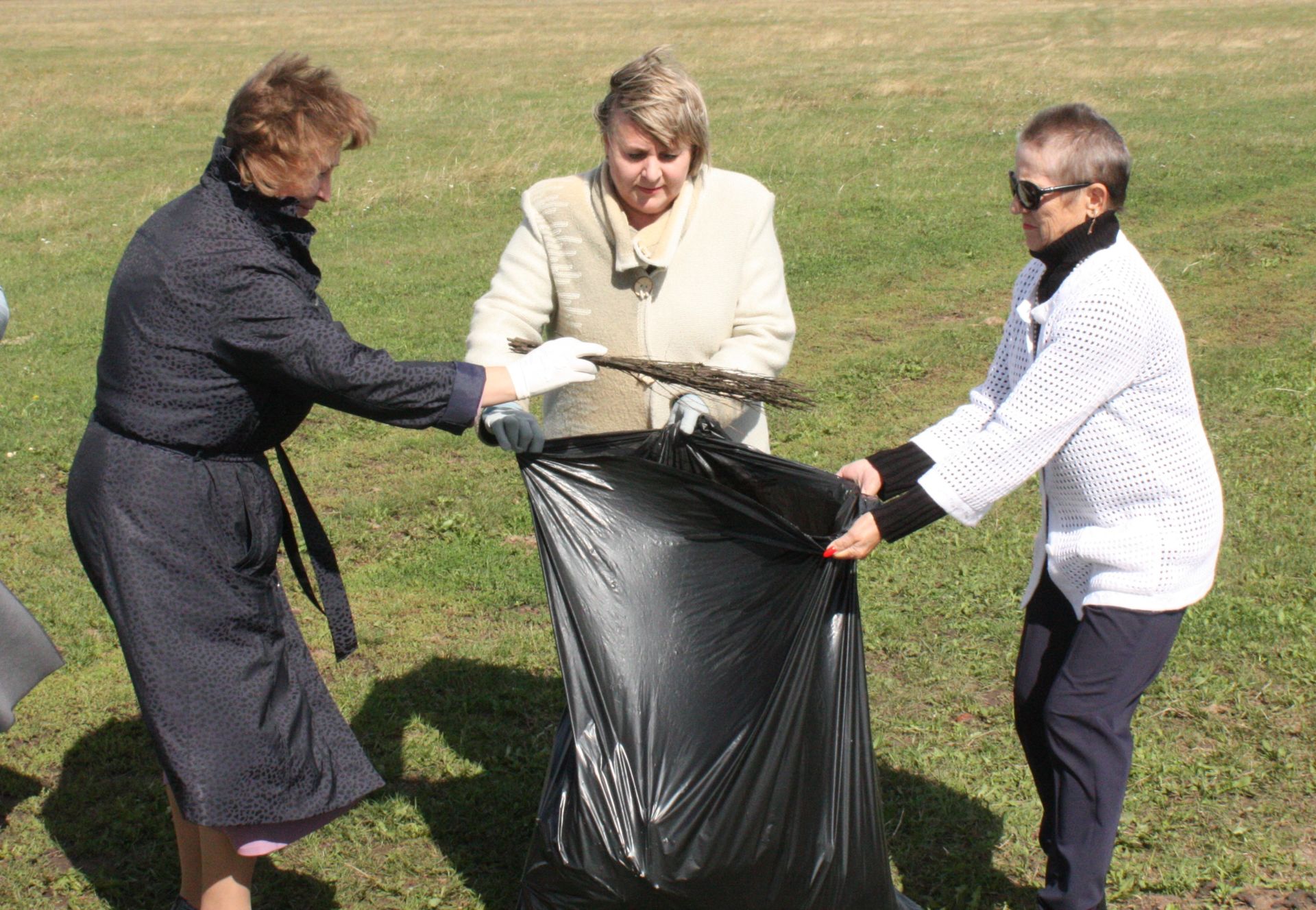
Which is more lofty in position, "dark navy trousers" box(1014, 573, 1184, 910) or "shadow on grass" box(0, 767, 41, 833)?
"dark navy trousers" box(1014, 573, 1184, 910)

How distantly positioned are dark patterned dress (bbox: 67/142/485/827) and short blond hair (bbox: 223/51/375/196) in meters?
0.05

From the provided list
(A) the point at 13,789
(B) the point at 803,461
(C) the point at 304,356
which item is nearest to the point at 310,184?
(C) the point at 304,356

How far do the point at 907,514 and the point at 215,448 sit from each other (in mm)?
1300

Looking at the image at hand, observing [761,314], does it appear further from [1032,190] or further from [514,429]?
[1032,190]

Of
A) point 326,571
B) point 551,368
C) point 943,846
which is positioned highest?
point 551,368

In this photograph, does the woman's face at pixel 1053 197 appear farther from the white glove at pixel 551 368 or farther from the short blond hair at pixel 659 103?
the white glove at pixel 551 368

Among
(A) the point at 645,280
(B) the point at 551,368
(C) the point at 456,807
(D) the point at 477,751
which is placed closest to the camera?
(B) the point at 551,368

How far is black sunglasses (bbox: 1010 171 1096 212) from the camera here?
2291mm

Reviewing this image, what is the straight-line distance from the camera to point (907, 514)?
240 centimetres

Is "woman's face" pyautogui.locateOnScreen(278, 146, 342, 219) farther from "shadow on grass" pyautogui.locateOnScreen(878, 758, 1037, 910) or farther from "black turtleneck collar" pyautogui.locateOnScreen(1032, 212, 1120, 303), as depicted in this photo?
"shadow on grass" pyautogui.locateOnScreen(878, 758, 1037, 910)

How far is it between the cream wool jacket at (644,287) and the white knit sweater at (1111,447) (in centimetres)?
73

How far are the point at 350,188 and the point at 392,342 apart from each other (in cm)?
482

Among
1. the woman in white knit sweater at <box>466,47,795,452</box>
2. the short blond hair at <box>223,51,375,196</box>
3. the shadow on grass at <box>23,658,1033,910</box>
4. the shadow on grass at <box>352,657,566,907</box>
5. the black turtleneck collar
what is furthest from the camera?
the shadow on grass at <box>352,657,566,907</box>

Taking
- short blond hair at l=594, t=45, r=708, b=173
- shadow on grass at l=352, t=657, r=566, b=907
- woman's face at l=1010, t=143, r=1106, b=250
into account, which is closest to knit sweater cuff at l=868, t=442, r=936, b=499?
woman's face at l=1010, t=143, r=1106, b=250
